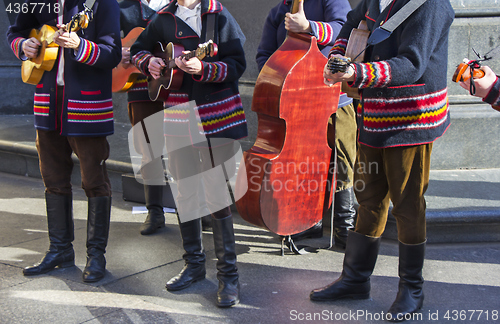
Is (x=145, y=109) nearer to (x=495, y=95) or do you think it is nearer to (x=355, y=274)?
(x=355, y=274)

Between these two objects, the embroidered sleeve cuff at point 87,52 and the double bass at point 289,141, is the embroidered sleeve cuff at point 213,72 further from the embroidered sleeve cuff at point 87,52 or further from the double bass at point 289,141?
the embroidered sleeve cuff at point 87,52

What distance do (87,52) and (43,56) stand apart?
31cm

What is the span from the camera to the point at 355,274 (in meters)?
2.95

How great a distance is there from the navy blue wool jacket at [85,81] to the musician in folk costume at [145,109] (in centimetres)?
94

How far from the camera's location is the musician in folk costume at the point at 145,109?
418cm

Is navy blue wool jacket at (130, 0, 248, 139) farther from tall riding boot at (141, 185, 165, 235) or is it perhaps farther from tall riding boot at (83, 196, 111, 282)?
tall riding boot at (141, 185, 165, 235)

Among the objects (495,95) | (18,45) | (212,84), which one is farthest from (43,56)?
(495,95)

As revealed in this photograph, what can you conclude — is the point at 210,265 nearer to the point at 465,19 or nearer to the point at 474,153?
the point at 474,153

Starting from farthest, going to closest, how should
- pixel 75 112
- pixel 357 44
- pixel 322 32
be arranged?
pixel 322 32, pixel 75 112, pixel 357 44

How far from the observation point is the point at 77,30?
121 inches

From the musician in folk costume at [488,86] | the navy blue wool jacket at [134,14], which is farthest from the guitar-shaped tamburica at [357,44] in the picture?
A: the navy blue wool jacket at [134,14]

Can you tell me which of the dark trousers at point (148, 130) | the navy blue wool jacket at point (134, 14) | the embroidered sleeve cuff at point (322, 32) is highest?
the navy blue wool jacket at point (134, 14)

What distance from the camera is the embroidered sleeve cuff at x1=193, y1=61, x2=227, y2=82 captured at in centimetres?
288

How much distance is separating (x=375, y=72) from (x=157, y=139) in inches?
94.8
